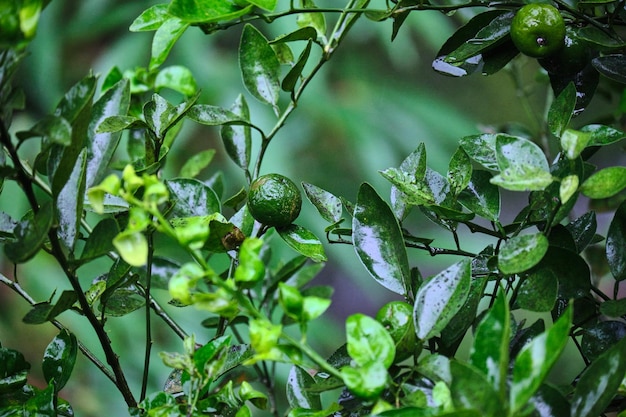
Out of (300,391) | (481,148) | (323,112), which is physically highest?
(481,148)

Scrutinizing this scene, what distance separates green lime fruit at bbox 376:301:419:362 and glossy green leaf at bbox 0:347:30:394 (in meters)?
0.19

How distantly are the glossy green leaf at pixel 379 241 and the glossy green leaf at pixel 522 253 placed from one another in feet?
0.20

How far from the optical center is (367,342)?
29cm

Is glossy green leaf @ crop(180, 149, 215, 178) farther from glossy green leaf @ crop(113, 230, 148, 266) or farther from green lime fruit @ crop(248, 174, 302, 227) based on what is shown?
glossy green leaf @ crop(113, 230, 148, 266)

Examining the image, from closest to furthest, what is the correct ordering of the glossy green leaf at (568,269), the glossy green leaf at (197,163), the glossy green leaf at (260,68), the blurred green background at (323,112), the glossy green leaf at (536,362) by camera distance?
the glossy green leaf at (536,362) → the glossy green leaf at (568,269) → the glossy green leaf at (260,68) → the glossy green leaf at (197,163) → the blurred green background at (323,112)

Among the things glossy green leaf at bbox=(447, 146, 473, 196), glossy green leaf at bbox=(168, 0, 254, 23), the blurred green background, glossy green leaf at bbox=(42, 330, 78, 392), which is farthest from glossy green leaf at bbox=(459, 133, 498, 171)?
the blurred green background

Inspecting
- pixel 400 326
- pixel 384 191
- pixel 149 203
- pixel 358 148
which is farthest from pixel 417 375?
pixel 358 148

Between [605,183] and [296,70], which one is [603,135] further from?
[296,70]

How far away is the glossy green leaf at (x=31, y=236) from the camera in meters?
0.28

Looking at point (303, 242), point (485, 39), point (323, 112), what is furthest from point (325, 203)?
point (323, 112)

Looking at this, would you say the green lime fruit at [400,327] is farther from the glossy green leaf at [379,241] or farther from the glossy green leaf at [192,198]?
the glossy green leaf at [192,198]

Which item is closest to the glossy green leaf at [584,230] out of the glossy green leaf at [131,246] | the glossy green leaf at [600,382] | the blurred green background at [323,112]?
the glossy green leaf at [600,382]

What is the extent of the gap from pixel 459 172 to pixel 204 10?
159mm

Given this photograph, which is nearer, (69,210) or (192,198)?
(69,210)
